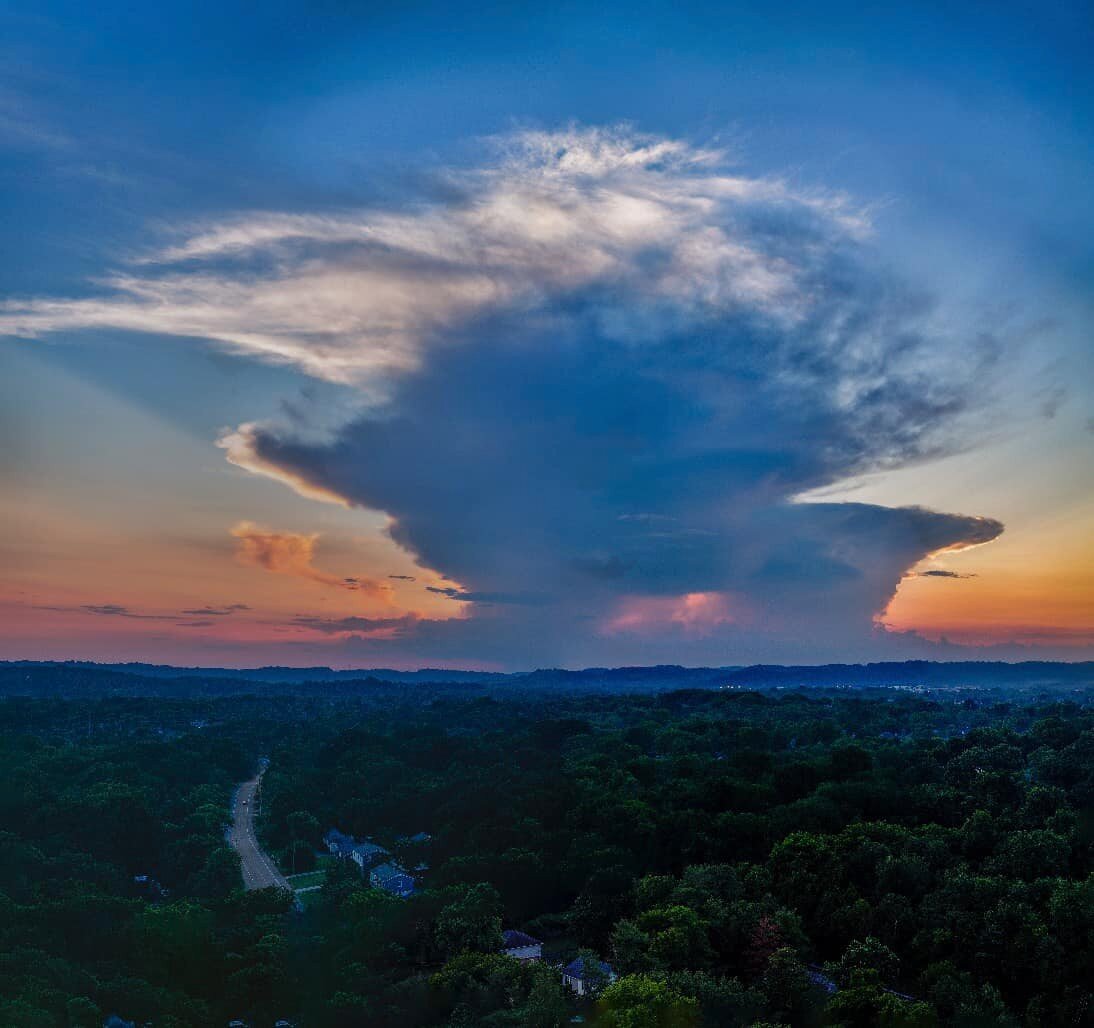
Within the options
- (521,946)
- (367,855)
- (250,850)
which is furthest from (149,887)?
(521,946)

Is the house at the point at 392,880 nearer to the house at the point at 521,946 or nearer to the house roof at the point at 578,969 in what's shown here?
the house at the point at 521,946

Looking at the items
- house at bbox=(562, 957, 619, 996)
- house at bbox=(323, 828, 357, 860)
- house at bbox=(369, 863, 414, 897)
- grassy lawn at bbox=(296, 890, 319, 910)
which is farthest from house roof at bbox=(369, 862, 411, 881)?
house at bbox=(562, 957, 619, 996)

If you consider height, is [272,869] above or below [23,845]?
below

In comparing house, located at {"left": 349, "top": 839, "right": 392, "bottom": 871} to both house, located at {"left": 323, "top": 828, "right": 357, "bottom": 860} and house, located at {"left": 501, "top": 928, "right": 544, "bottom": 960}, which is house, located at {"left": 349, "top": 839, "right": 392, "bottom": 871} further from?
house, located at {"left": 501, "top": 928, "right": 544, "bottom": 960}

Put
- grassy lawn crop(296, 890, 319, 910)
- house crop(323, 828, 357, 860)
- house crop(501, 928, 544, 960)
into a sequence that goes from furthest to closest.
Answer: house crop(323, 828, 357, 860), grassy lawn crop(296, 890, 319, 910), house crop(501, 928, 544, 960)

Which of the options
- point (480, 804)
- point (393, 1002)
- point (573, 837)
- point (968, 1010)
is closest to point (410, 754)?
point (480, 804)

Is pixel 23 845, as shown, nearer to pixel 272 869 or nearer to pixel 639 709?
pixel 272 869

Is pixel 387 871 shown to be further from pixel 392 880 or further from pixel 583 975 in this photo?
pixel 583 975
